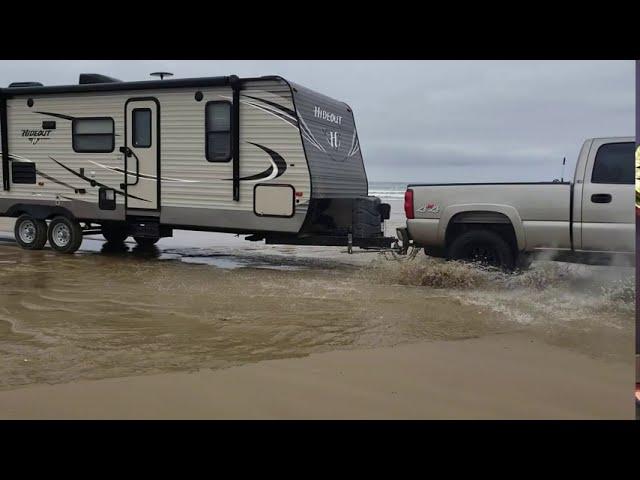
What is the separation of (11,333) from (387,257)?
5.98m

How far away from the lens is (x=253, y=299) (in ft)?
24.7

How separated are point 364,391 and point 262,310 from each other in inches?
109

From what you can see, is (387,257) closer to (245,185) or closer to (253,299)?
(245,185)

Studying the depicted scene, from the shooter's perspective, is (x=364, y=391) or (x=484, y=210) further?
(x=484, y=210)

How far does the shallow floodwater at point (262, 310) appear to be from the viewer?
5.22 metres

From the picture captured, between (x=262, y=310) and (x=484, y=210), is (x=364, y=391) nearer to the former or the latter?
(x=262, y=310)

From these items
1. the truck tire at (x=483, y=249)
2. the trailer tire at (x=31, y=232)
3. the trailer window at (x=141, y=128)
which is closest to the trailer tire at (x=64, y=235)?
the trailer tire at (x=31, y=232)

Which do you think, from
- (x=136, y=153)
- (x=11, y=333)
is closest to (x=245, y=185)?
(x=136, y=153)

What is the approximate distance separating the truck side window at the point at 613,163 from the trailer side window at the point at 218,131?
5661 mm

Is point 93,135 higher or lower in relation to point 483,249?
higher

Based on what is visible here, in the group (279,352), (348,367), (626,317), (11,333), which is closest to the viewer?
(348,367)

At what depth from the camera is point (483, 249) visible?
863 centimetres

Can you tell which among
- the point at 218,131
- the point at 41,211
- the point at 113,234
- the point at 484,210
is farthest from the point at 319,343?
the point at 113,234

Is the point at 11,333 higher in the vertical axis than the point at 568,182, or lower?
lower
